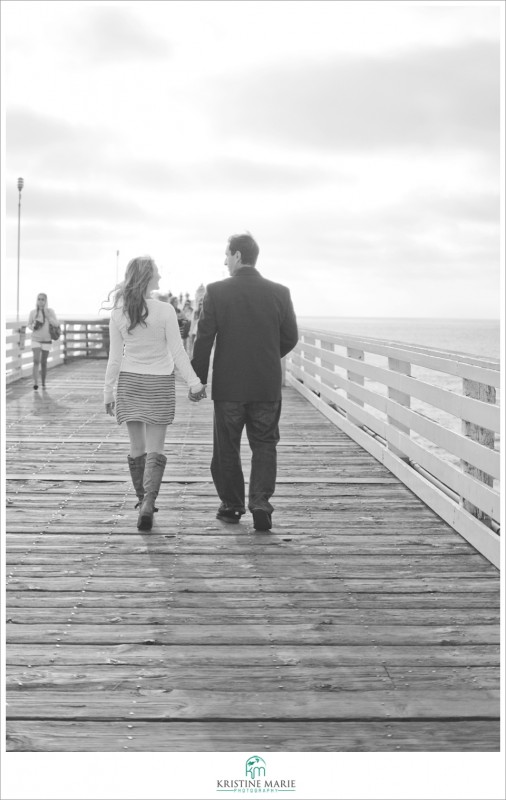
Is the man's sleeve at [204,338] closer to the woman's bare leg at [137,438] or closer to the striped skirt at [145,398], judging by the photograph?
the striped skirt at [145,398]

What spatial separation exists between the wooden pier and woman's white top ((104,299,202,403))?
41.6 inches

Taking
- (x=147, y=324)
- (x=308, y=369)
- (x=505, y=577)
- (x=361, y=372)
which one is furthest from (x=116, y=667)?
(x=308, y=369)

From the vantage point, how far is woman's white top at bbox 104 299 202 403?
6.45 meters

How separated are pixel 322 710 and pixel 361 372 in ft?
25.3

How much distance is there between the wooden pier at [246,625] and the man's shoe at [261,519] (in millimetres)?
71

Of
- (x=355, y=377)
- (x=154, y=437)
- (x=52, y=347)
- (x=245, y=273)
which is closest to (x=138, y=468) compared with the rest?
(x=154, y=437)

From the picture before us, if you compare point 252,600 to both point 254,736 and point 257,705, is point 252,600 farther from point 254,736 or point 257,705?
point 254,736

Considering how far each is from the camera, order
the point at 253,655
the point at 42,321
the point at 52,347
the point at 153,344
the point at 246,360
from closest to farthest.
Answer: the point at 253,655 < the point at 153,344 < the point at 246,360 < the point at 42,321 < the point at 52,347

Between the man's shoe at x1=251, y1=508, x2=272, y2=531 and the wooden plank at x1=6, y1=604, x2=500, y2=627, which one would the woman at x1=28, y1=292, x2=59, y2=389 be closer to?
the man's shoe at x1=251, y1=508, x2=272, y2=531

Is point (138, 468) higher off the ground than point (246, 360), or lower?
lower

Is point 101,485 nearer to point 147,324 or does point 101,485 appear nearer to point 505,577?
point 147,324

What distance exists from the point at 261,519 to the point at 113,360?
54.8 inches

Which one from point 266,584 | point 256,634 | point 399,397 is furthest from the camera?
point 399,397

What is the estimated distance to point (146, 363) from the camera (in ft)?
21.5
